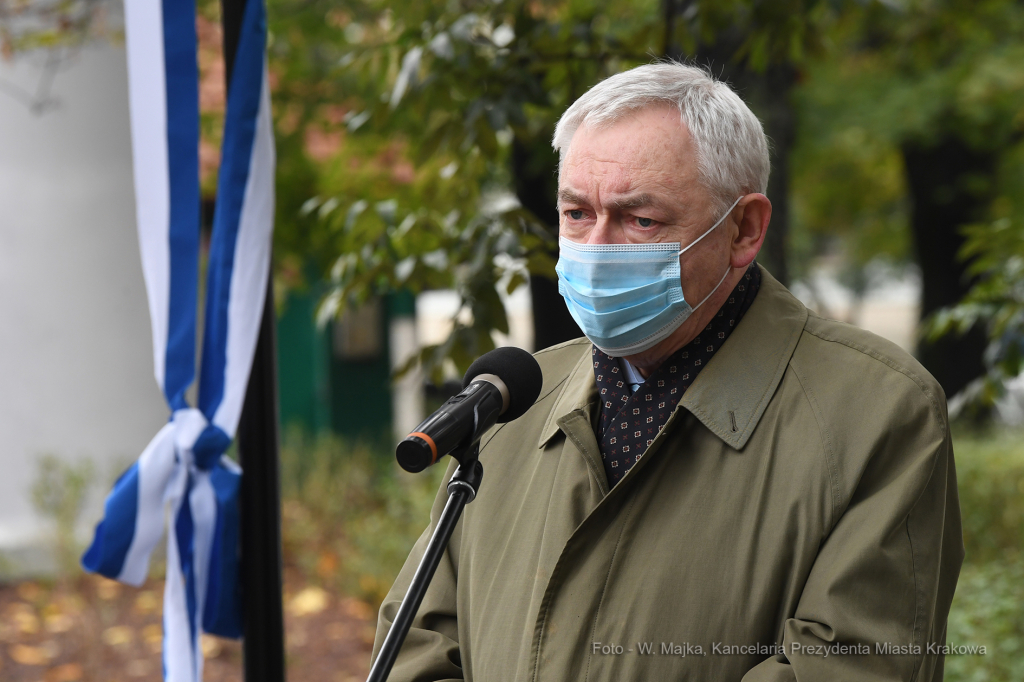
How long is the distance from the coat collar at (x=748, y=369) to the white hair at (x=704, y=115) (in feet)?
0.72

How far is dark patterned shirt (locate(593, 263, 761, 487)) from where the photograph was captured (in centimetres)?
182

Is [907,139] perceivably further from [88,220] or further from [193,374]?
[193,374]

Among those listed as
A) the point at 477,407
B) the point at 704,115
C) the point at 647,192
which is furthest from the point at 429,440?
the point at 704,115

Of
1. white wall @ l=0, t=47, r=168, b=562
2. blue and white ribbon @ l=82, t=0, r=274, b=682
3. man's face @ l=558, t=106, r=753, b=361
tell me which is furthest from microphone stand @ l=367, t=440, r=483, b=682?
white wall @ l=0, t=47, r=168, b=562

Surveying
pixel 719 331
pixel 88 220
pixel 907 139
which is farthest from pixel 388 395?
pixel 719 331

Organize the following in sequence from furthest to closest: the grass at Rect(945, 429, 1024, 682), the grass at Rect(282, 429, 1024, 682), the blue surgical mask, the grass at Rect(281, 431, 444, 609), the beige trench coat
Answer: the grass at Rect(281, 431, 444, 609) < the grass at Rect(282, 429, 1024, 682) < the grass at Rect(945, 429, 1024, 682) < the blue surgical mask < the beige trench coat

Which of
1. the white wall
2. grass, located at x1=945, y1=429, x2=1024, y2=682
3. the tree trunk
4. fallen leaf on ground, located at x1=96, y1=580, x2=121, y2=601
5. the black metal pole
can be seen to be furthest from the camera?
the tree trunk

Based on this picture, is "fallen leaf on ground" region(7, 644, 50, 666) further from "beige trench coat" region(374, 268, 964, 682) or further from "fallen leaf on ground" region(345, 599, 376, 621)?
"beige trench coat" region(374, 268, 964, 682)

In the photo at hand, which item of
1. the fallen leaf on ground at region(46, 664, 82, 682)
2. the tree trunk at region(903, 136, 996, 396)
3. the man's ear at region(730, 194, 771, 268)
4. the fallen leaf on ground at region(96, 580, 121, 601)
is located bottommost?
the fallen leaf on ground at region(46, 664, 82, 682)

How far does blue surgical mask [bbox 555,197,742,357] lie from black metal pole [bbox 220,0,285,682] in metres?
1.25

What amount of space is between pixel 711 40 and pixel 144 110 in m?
1.90

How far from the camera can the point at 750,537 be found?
5.25ft

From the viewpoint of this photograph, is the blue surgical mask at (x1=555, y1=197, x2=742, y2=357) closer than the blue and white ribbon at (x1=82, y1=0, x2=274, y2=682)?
Yes

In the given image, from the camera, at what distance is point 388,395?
10469 millimetres
